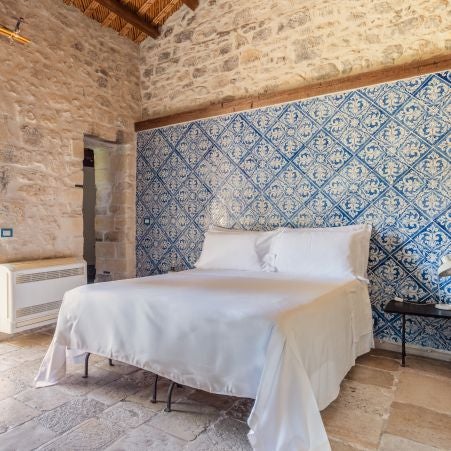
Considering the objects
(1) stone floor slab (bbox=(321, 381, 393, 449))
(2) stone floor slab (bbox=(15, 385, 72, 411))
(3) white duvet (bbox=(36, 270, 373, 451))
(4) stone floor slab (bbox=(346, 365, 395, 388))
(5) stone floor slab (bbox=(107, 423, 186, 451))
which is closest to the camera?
(3) white duvet (bbox=(36, 270, 373, 451))

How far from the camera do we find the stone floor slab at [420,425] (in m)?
1.63

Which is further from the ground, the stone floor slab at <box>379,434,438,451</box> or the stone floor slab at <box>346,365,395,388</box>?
the stone floor slab at <box>379,434,438,451</box>

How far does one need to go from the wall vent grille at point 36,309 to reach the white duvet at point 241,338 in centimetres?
102

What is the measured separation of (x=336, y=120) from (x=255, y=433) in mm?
2600

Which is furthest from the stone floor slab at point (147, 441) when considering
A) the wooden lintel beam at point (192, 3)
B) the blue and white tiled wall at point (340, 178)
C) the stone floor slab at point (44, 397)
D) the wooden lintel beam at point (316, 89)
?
the wooden lintel beam at point (192, 3)

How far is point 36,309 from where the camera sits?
3.10 meters

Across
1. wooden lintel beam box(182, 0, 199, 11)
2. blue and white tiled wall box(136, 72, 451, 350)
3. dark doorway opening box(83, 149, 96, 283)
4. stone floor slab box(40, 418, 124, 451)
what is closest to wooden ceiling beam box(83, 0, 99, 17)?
wooden lintel beam box(182, 0, 199, 11)

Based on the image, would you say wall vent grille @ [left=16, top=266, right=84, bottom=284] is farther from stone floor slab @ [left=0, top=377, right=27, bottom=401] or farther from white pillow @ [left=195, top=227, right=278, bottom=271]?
white pillow @ [left=195, top=227, right=278, bottom=271]

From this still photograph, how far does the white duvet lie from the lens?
139cm

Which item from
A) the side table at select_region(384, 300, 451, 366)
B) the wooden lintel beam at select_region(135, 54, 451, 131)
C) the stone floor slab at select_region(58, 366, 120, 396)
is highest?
the wooden lintel beam at select_region(135, 54, 451, 131)

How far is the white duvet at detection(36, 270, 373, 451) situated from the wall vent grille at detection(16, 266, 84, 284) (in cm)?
108

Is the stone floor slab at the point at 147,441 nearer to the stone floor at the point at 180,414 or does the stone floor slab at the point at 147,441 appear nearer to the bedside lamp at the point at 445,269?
the stone floor at the point at 180,414

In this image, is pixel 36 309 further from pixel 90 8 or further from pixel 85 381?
pixel 90 8

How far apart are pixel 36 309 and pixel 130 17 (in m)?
3.15
